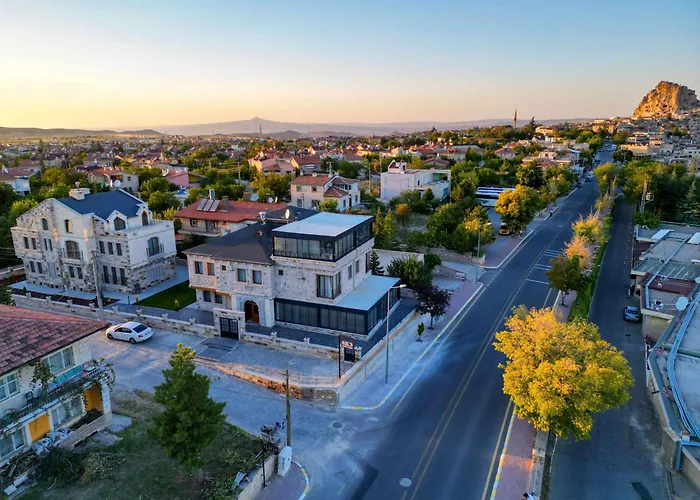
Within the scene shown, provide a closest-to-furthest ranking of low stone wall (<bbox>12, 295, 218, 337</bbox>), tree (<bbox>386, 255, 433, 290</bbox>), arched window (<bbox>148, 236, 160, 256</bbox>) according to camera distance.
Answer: low stone wall (<bbox>12, 295, 218, 337</bbox>) → tree (<bbox>386, 255, 433, 290</bbox>) → arched window (<bbox>148, 236, 160, 256</bbox>)

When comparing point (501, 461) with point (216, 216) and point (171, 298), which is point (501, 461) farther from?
point (216, 216)

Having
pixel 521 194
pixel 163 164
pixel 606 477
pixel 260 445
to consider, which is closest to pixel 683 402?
pixel 606 477

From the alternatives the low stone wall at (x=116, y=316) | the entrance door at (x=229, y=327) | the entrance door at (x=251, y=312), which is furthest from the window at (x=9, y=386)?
the entrance door at (x=251, y=312)

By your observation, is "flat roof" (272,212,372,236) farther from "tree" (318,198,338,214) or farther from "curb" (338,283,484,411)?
"tree" (318,198,338,214)

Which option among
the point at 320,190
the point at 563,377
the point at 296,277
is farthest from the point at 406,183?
the point at 563,377

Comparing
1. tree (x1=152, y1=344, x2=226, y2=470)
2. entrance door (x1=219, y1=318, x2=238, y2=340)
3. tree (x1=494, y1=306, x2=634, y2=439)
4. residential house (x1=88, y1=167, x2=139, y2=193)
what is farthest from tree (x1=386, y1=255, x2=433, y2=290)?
residential house (x1=88, y1=167, x2=139, y2=193)

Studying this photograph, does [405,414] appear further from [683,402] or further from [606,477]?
[683,402]

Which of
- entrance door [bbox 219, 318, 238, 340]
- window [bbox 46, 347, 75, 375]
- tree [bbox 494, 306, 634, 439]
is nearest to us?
tree [bbox 494, 306, 634, 439]
